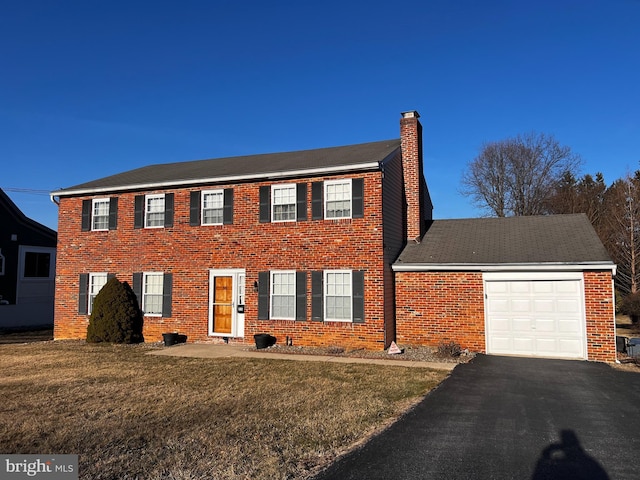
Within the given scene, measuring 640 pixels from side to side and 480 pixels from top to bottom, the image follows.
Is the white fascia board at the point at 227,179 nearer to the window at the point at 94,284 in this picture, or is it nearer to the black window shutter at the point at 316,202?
the black window shutter at the point at 316,202

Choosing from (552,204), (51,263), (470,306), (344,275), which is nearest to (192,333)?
(344,275)

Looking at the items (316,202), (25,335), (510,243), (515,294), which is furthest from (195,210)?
(515,294)

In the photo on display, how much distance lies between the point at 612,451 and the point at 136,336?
45.8 ft

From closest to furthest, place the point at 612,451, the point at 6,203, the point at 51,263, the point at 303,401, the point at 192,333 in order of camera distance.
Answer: the point at 612,451, the point at 303,401, the point at 192,333, the point at 6,203, the point at 51,263

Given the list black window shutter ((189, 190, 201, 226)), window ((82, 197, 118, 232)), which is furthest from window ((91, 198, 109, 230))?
black window shutter ((189, 190, 201, 226))

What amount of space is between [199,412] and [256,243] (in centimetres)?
805

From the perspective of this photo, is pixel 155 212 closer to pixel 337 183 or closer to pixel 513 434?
pixel 337 183

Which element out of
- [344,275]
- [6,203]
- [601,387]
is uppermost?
[6,203]

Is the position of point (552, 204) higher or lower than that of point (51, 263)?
higher

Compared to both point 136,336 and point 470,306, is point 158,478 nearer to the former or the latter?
point 470,306

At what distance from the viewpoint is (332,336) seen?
1353 cm

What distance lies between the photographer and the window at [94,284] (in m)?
16.3

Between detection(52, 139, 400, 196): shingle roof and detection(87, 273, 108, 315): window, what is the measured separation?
3071 millimetres

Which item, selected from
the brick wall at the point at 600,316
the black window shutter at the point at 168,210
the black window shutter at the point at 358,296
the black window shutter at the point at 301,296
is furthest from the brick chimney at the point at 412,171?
the black window shutter at the point at 168,210
